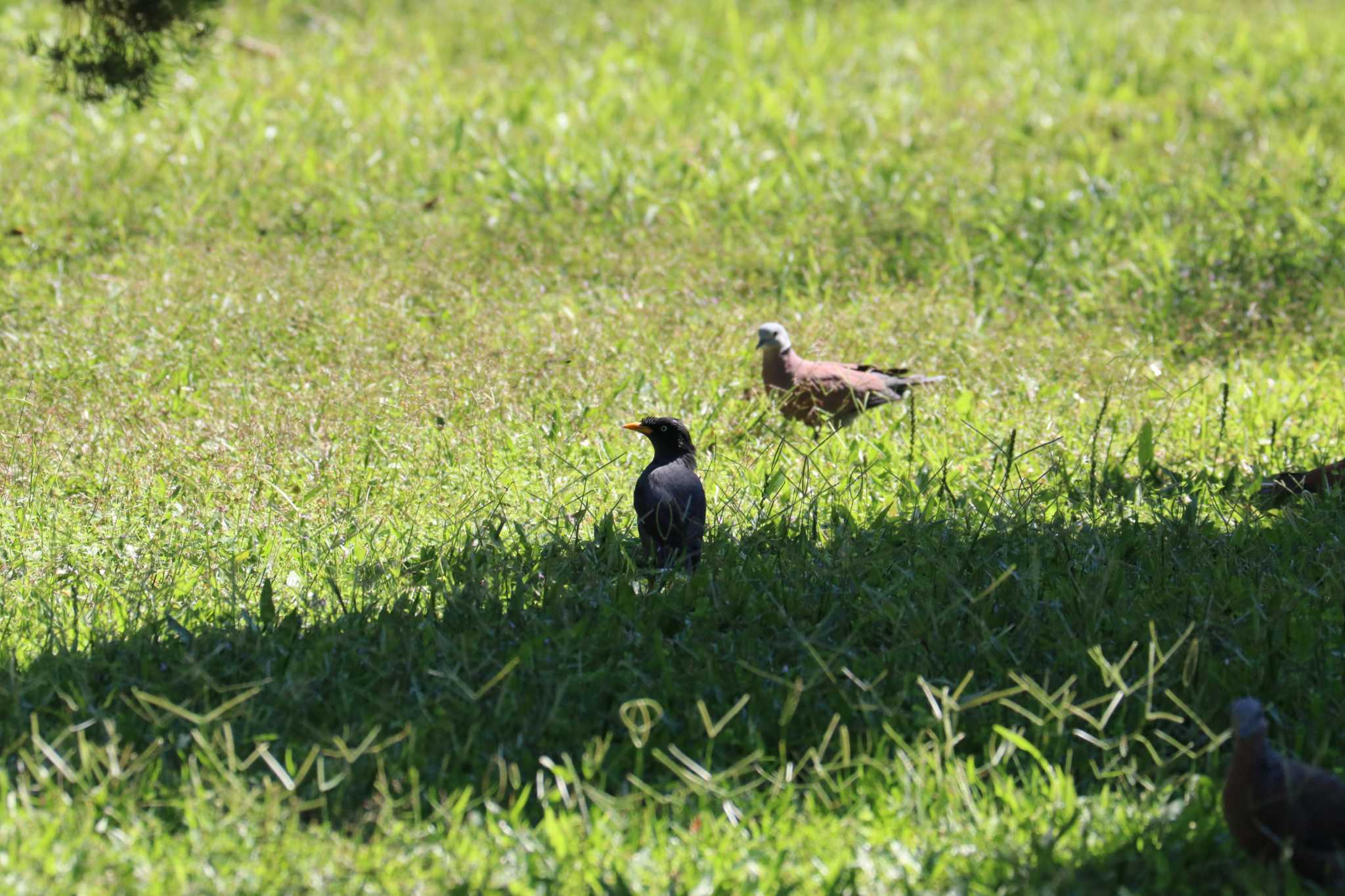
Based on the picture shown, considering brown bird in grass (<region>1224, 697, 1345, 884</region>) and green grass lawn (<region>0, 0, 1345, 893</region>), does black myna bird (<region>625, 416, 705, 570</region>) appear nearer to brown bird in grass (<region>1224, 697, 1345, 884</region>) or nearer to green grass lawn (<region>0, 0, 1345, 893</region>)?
green grass lawn (<region>0, 0, 1345, 893</region>)

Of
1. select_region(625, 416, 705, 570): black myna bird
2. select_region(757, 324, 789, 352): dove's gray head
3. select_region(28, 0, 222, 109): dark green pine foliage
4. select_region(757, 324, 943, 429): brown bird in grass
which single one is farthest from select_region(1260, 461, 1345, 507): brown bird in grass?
select_region(28, 0, 222, 109): dark green pine foliage

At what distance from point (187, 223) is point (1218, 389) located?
256 inches

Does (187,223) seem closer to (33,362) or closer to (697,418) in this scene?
(33,362)

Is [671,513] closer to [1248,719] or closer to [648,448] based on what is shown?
[648,448]

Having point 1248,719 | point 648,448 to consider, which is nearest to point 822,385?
point 648,448

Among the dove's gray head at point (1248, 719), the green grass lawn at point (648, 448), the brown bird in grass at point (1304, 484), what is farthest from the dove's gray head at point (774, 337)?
the dove's gray head at point (1248, 719)

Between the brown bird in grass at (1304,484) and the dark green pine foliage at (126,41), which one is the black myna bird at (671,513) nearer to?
the brown bird in grass at (1304,484)

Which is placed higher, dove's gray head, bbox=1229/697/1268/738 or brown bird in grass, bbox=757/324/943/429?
dove's gray head, bbox=1229/697/1268/738

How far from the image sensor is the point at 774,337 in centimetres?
716

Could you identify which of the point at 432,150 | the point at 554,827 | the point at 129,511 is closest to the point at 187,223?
the point at 432,150

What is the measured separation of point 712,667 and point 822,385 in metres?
2.69

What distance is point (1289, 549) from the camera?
5.40m

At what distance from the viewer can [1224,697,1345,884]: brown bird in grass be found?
11.5ft

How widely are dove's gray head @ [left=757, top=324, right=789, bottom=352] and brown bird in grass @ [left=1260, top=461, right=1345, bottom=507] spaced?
240 cm
